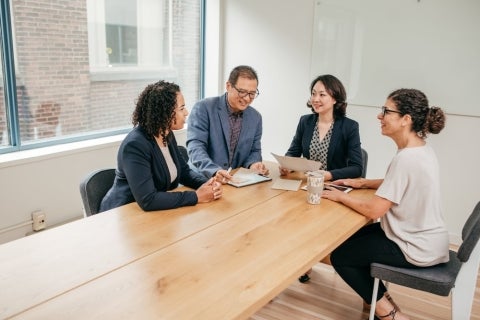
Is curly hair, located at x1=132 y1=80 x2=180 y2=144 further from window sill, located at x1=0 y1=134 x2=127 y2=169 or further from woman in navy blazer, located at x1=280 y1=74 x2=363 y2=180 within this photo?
window sill, located at x1=0 y1=134 x2=127 y2=169

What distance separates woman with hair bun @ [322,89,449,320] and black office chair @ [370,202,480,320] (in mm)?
48

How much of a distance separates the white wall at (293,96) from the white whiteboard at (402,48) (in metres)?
0.08

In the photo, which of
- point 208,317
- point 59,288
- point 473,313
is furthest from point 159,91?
point 473,313

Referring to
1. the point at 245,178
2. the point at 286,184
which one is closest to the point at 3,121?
the point at 245,178

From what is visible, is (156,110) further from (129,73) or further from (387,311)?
(129,73)

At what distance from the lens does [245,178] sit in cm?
257

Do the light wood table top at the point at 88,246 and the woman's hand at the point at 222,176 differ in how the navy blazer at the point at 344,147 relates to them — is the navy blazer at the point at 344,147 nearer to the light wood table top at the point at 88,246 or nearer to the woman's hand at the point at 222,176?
the woman's hand at the point at 222,176

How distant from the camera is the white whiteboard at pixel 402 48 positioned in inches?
136

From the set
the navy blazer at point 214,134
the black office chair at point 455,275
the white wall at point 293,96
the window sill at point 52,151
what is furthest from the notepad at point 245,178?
the white wall at point 293,96

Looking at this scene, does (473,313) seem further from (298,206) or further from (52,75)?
(52,75)

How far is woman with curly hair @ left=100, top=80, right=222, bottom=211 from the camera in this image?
2.00 m

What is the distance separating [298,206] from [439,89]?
7.03 feet

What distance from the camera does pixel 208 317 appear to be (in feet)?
3.93

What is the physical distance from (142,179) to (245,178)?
2.47 ft
